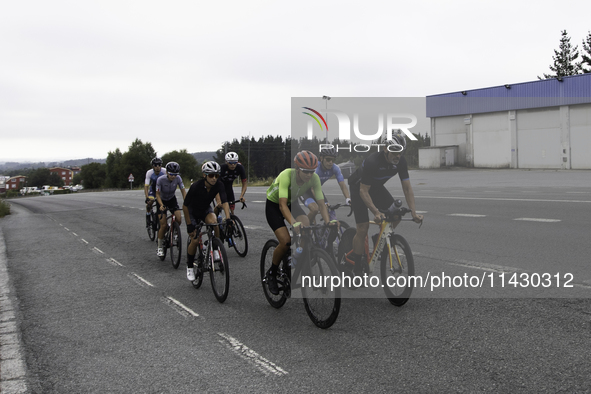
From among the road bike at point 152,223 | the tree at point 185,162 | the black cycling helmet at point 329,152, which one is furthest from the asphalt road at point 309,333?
the tree at point 185,162

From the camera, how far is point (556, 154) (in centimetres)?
4416

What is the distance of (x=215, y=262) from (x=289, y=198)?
1.60 m

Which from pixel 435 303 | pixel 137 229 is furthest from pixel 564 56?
pixel 435 303

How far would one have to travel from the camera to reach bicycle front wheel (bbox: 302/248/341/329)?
475cm

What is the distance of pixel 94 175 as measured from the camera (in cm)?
18038

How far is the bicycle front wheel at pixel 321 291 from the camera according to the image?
475 cm

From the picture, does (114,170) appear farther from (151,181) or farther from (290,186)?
(290,186)

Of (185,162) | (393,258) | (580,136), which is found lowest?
(393,258)

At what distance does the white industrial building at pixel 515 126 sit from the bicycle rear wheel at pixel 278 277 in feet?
143

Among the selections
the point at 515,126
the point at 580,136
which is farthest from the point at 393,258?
the point at 515,126

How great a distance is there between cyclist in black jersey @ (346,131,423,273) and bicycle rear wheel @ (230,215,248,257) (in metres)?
4.05

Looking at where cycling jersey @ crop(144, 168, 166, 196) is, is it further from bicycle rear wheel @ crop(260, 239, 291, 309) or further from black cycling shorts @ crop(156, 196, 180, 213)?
bicycle rear wheel @ crop(260, 239, 291, 309)

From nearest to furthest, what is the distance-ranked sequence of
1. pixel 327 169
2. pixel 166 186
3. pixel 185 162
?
1. pixel 327 169
2. pixel 166 186
3. pixel 185 162

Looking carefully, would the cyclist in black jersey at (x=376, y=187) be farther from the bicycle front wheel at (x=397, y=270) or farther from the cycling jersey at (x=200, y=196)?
the cycling jersey at (x=200, y=196)
